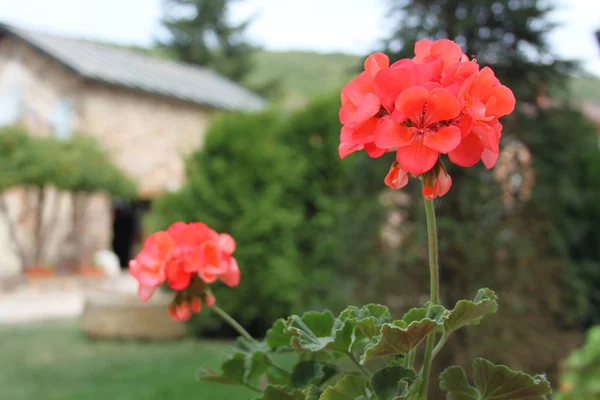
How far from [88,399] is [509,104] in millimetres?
4039

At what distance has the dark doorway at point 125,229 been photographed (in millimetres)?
16766

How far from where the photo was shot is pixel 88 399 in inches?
162

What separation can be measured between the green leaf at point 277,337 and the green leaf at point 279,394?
0.08m

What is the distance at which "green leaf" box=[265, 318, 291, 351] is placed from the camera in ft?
2.72

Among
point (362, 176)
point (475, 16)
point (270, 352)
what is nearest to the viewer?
point (270, 352)

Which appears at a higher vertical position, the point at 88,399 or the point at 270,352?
the point at 270,352

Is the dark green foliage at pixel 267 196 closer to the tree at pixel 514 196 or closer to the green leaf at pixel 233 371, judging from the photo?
the tree at pixel 514 196

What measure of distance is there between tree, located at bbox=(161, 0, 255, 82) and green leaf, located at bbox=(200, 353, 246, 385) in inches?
971

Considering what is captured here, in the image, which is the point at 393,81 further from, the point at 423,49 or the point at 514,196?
the point at 514,196

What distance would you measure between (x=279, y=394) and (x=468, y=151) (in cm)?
37

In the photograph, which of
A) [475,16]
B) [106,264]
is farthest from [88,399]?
[106,264]

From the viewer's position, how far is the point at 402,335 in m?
0.64

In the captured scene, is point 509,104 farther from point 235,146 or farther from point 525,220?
point 235,146

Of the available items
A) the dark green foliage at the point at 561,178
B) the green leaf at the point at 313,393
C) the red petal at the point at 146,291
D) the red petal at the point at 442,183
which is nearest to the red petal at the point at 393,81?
the red petal at the point at 442,183
